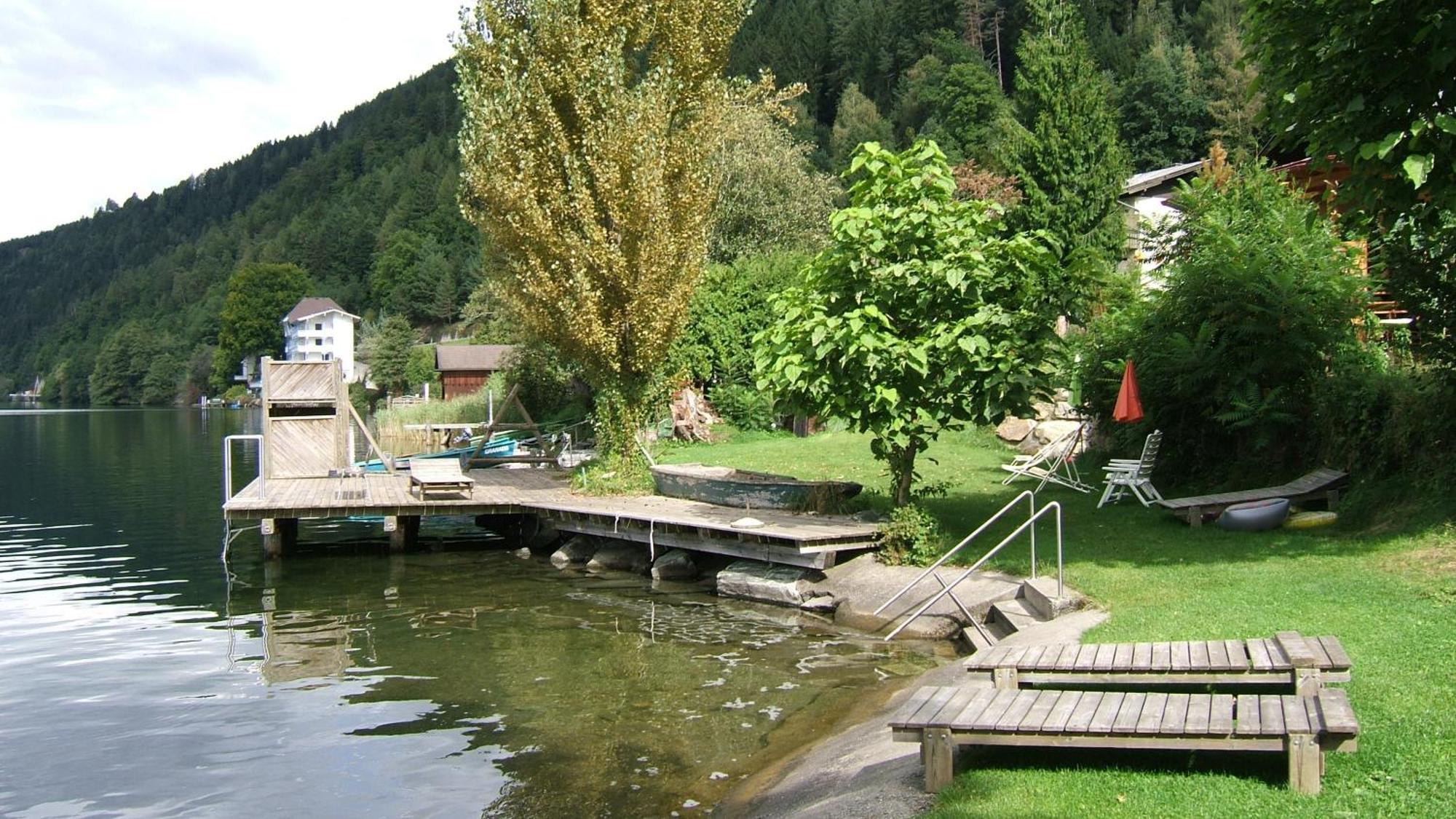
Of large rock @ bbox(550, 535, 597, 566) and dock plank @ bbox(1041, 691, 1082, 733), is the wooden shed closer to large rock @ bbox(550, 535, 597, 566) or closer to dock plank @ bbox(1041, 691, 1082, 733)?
large rock @ bbox(550, 535, 597, 566)

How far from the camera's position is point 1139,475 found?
668 inches

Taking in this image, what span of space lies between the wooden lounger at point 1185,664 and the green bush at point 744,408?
81.7 ft

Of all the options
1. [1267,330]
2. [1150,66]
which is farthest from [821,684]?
[1150,66]

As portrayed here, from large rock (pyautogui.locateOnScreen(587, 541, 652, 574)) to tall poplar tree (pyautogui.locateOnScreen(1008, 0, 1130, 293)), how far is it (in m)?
21.9

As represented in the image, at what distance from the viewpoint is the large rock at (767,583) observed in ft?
53.6

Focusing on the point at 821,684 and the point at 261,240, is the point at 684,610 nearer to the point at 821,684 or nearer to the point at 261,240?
the point at 821,684

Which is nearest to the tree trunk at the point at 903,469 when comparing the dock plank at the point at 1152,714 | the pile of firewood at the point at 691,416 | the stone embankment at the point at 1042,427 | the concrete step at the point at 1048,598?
the concrete step at the point at 1048,598

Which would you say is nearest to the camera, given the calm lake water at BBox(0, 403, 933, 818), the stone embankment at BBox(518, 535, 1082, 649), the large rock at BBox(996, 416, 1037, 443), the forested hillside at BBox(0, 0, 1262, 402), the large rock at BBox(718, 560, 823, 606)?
the calm lake water at BBox(0, 403, 933, 818)

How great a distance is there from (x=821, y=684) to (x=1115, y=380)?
9.59 meters

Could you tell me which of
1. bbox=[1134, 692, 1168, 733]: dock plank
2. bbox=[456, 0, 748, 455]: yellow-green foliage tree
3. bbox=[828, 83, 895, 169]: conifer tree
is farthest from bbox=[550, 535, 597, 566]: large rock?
bbox=[828, 83, 895, 169]: conifer tree

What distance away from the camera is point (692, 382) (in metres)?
34.9

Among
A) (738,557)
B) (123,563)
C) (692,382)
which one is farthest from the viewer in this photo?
(692,382)

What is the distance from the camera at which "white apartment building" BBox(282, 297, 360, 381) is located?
128750 mm

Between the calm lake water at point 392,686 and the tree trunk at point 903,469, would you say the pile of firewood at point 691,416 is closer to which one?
the calm lake water at point 392,686
